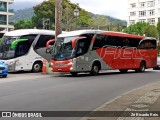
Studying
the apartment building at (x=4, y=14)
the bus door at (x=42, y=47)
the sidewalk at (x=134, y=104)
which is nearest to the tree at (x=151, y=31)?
the apartment building at (x=4, y=14)

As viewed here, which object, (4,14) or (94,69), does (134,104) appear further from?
(4,14)

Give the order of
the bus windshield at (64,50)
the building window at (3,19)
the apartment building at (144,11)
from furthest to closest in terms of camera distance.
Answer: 1. the apartment building at (144,11)
2. the building window at (3,19)
3. the bus windshield at (64,50)

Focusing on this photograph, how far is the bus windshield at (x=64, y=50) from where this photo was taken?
24922 mm

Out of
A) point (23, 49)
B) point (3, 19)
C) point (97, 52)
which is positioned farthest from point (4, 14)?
point (97, 52)

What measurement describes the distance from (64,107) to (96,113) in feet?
5.58

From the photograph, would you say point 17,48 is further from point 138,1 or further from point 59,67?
point 138,1

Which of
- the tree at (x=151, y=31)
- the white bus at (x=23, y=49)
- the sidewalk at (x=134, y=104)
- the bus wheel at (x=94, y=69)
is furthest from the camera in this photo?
the tree at (x=151, y=31)

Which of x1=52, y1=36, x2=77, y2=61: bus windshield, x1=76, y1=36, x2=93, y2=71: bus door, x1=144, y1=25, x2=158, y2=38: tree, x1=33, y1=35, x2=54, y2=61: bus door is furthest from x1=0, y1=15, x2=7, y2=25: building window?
x1=76, y1=36, x2=93, y2=71: bus door

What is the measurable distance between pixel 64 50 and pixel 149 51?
10.3 m

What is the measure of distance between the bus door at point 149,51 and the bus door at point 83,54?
727cm

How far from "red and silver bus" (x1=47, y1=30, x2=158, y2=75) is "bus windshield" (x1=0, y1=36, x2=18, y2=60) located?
156 inches

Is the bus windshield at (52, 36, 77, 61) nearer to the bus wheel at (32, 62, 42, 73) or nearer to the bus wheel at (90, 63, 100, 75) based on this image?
the bus wheel at (90, 63, 100, 75)

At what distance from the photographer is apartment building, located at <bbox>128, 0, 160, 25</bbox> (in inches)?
4651

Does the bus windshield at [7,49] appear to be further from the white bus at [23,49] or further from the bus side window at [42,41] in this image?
the bus side window at [42,41]
